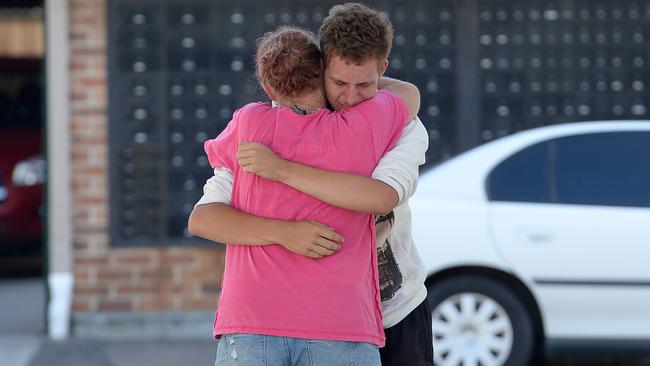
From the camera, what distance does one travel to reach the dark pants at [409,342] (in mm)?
3264

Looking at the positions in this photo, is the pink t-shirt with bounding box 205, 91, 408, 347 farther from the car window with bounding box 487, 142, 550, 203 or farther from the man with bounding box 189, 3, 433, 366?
the car window with bounding box 487, 142, 550, 203

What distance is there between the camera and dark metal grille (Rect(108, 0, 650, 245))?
848cm

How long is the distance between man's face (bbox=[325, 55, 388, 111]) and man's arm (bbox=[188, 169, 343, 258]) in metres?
0.31

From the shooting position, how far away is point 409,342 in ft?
10.7

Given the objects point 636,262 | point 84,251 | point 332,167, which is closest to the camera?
point 332,167

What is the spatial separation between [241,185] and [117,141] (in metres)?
5.72

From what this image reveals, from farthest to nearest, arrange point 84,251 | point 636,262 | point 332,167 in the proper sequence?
point 84,251
point 636,262
point 332,167

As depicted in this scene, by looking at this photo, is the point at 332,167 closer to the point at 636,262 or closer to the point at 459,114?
the point at 636,262

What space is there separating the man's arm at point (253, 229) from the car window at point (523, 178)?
12.9 feet

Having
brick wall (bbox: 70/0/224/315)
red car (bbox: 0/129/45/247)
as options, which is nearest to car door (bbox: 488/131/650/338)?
brick wall (bbox: 70/0/224/315)

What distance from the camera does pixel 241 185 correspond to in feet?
9.48

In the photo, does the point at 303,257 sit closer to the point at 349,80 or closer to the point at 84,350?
the point at 349,80

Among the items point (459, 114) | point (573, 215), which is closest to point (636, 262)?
point (573, 215)

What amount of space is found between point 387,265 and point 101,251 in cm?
551
